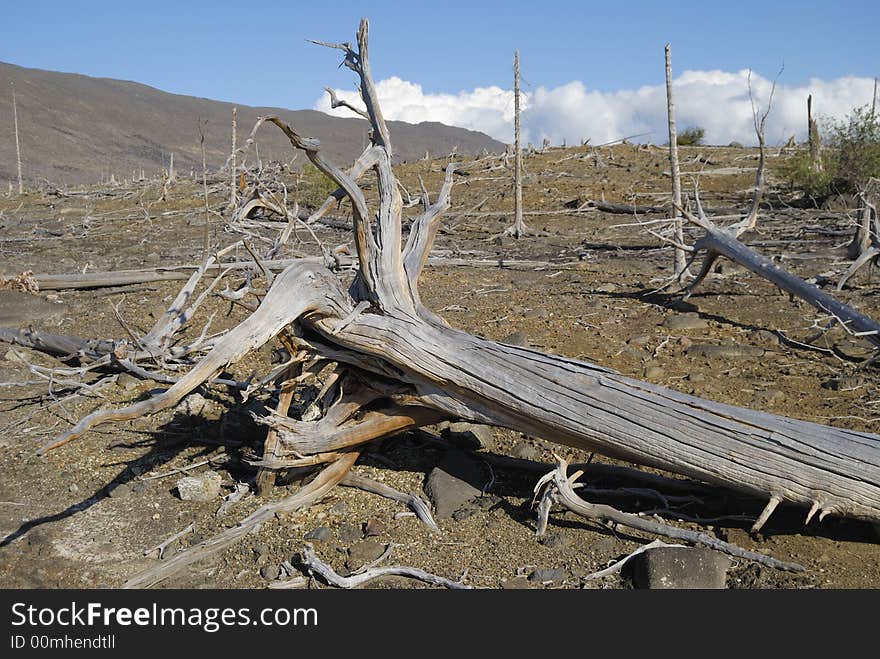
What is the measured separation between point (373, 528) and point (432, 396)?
736mm

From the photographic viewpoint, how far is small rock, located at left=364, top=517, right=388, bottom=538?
3945mm

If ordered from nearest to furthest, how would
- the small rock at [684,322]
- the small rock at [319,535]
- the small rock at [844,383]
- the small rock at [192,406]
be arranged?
1. the small rock at [319,535]
2. the small rock at [192,406]
3. the small rock at [844,383]
4. the small rock at [684,322]

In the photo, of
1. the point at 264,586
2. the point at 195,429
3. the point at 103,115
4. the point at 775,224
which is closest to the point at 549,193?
the point at 775,224

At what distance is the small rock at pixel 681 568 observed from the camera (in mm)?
3354

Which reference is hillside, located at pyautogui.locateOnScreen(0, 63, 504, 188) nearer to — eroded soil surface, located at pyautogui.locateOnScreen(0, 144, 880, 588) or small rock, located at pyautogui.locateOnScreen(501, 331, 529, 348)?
eroded soil surface, located at pyautogui.locateOnScreen(0, 144, 880, 588)

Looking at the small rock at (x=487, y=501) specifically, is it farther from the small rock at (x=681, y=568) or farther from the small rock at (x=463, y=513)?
the small rock at (x=681, y=568)

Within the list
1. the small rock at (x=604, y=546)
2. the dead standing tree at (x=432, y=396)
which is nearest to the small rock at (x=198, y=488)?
the dead standing tree at (x=432, y=396)

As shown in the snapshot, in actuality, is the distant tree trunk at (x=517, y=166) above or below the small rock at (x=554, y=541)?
above

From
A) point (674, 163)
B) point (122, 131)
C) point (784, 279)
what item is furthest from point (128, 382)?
point (122, 131)

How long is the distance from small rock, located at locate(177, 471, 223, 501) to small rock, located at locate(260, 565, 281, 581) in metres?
0.85

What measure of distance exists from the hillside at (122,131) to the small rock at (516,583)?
44.6 metres

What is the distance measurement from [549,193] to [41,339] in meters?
14.4

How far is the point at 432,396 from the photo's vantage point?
4117mm

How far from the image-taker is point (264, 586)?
3.52 meters
